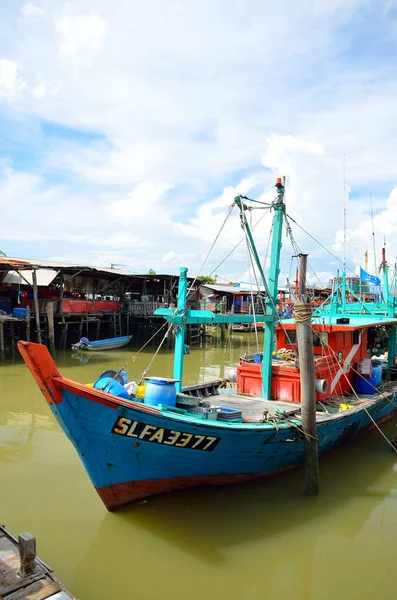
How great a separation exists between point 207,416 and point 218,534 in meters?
1.76

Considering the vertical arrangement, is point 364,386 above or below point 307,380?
below

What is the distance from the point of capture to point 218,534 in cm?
634

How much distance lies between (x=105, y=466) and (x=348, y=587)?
369 cm

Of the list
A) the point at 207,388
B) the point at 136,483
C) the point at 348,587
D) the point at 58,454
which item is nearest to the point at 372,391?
the point at 207,388

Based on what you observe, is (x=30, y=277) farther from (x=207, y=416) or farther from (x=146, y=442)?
(x=146, y=442)

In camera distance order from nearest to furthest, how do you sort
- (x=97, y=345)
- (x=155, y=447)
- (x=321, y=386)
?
(x=155, y=447), (x=321, y=386), (x=97, y=345)

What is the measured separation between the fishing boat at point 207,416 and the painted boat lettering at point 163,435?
Result: 0.01m

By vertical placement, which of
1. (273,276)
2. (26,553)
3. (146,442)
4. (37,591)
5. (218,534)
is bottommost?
(218,534)

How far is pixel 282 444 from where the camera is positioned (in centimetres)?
746

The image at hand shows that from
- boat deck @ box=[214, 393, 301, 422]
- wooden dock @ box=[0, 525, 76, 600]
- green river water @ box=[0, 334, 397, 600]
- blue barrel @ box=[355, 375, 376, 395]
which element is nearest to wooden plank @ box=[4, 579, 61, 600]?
wooden dock @ box=[0, 525, 76, 600]

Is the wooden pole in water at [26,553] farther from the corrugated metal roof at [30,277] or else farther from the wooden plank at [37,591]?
the corrugated metal roof at [30,277]

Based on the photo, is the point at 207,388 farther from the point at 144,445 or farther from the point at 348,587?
the point at 348,587

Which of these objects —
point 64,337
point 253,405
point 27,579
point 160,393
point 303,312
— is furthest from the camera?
point 64,337

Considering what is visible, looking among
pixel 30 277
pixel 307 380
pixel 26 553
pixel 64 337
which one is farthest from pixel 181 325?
pixel 30 277
